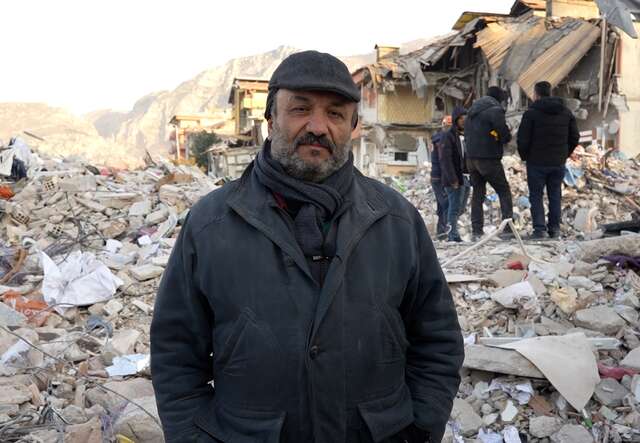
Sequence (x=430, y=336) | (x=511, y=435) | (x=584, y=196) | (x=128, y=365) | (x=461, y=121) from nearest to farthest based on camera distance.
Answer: (x=430, y=336) → (x=511, y=435) → (x=128, y=365) → (x=461, y=121) → (x=584, y=196)

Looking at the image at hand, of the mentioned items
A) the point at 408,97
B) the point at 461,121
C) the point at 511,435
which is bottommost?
the point at 511,435

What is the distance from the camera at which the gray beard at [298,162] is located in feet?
5.74

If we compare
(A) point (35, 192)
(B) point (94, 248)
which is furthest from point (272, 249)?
(A) point (35, 192)

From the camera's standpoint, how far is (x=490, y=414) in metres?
3.94

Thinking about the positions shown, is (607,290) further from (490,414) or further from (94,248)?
(94,248)

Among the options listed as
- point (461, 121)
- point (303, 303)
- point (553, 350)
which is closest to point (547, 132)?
point (461, 121)

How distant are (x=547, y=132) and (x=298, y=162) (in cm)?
586

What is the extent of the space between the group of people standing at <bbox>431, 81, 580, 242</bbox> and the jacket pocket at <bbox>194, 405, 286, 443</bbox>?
604cm

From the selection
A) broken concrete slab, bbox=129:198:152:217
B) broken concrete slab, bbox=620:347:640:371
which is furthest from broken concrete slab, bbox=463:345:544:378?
broken concrete slab, bbox=129:198:152:217

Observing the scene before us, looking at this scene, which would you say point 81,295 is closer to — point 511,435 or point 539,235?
point 511,435

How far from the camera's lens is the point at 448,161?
7.65m

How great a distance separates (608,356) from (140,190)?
1053 centimetres

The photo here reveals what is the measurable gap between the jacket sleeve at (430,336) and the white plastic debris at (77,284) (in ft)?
19.0

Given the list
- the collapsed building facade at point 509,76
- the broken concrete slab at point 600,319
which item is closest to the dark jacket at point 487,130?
the broken concrete slab at point 600,319
